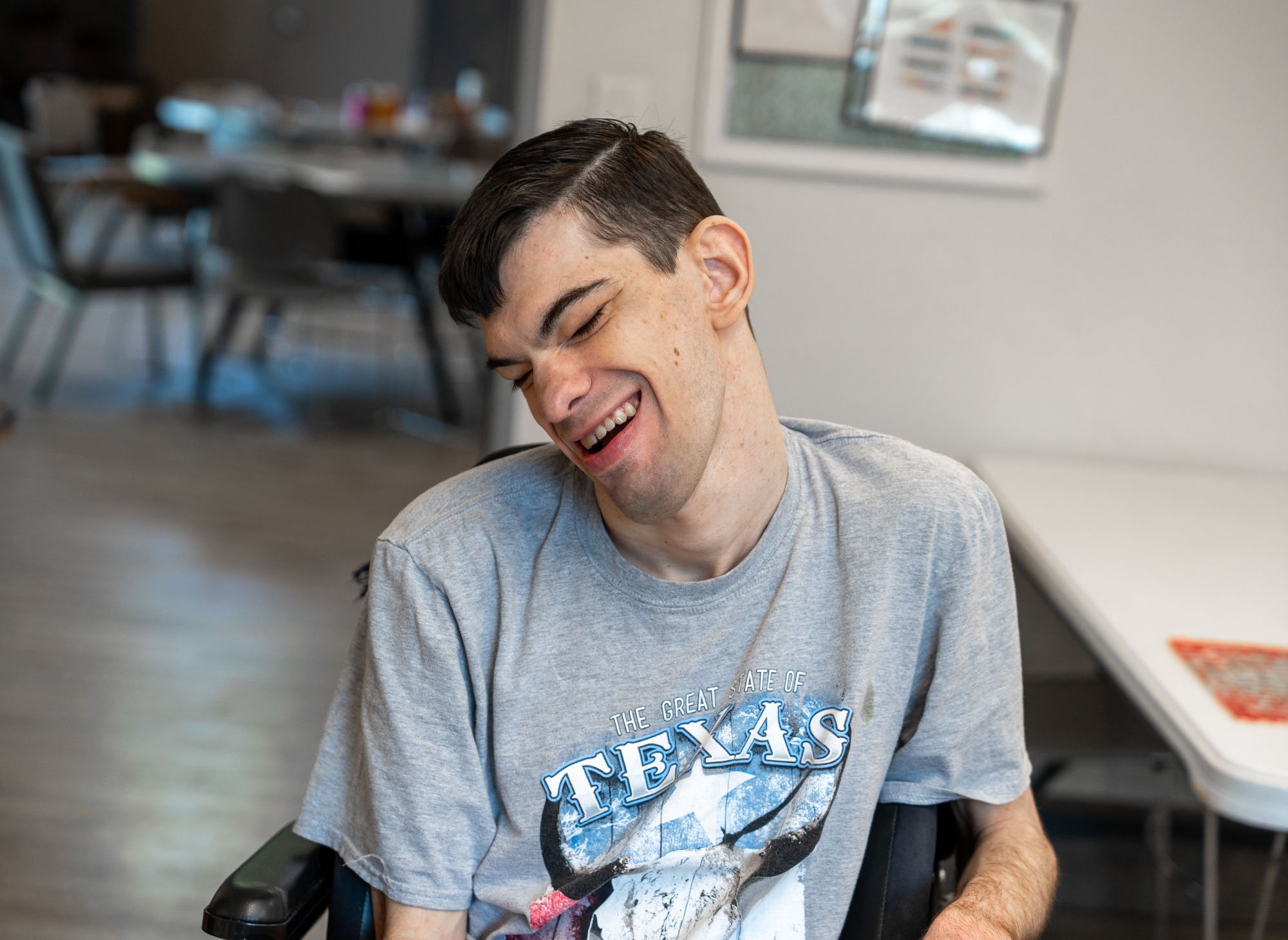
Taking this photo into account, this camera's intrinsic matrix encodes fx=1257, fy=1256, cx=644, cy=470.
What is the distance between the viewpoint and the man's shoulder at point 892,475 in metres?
1.18

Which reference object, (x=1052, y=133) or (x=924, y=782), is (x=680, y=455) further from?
(x=1052, y=133)

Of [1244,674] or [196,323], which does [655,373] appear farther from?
[196,323]

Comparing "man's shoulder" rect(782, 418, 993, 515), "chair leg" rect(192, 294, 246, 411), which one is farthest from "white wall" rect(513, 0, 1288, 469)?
"chair leg" rect(192, 294, 246, 411)

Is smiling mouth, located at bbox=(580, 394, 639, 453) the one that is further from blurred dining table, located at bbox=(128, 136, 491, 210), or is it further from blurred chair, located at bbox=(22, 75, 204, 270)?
blurred chair, located at bbox=(22, 75, 204, 270)

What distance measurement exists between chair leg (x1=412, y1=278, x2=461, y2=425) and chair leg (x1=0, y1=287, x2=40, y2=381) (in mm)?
1793

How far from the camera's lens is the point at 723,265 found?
113 centimetres

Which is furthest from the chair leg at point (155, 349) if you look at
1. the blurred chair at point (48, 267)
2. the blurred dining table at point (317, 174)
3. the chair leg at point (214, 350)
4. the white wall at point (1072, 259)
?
the white wall at point (1072, 259)

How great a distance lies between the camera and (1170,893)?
2.38 meters

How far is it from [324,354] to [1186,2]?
489 centimetres

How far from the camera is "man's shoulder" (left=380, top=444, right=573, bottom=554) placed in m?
1.14

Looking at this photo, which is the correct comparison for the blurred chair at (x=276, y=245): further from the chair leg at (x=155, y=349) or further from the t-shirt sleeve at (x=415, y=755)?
the t-shirt sleeve at (x=415, y=755)

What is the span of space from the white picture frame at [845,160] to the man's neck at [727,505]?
3.95 feet

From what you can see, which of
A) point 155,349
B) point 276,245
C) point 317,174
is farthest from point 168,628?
point 155,349

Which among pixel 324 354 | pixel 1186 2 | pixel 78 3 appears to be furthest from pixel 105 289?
pixel 78 3
